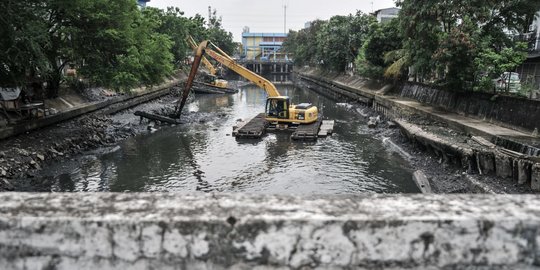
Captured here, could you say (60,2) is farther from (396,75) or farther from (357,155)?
(396,75)

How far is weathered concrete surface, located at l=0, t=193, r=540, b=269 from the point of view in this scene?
7.66 ft

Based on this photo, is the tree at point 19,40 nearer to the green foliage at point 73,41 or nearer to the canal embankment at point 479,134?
the green foliage at point 73,41

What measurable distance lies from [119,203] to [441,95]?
27.3m

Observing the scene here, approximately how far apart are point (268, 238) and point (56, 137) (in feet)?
62.9

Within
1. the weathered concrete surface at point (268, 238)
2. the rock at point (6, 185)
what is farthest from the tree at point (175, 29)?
the weathered concrete surface at point (268, 238)

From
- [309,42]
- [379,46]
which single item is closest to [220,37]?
[309,42]

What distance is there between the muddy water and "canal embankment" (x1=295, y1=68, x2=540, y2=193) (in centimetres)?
184

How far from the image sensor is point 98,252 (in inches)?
94.0

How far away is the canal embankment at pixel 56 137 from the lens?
580 inches

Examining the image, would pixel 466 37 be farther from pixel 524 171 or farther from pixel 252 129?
pixel 252 129

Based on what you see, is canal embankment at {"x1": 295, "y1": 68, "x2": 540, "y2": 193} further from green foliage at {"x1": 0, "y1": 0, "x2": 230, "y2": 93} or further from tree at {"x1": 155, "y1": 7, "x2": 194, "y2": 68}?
tree at {"x1": 155, "y1": 7, "x2": 194, "y2": 68}

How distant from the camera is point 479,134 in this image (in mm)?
17250

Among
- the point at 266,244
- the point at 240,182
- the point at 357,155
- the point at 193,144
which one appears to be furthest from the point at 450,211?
the point at 193,144

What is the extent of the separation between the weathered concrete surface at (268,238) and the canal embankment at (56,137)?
12.8 m
